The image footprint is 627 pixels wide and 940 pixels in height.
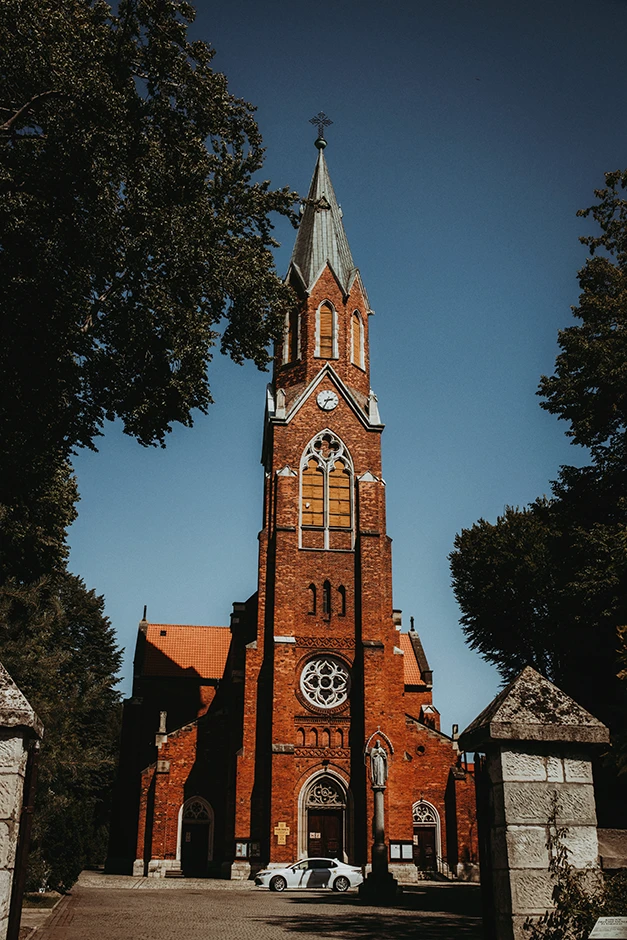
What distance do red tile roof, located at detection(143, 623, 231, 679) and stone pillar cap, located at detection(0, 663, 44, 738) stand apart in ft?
121

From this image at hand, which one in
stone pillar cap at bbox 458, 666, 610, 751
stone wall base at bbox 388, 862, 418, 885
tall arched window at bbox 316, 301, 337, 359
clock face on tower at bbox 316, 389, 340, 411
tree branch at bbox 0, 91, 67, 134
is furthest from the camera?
tall arched window at bbox 316, 301, 337, 359

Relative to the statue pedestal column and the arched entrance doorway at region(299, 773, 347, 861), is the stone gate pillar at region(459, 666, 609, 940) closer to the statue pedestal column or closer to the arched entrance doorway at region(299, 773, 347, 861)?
the statue pedestal column

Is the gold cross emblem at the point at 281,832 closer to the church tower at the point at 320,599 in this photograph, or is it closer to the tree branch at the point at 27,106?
the church tower at the point at 320,599

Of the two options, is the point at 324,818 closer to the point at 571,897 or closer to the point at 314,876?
the point at 314,876

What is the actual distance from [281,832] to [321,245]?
83.8 feet

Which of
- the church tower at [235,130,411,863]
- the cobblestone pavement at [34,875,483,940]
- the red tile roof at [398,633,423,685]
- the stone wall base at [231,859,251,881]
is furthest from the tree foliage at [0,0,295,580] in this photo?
the red tile roof at [398,633,423,685]

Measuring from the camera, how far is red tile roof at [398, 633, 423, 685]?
42688 mm

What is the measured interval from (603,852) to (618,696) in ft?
53.6

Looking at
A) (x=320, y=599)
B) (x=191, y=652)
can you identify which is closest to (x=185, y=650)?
→ (x=191, y=652)

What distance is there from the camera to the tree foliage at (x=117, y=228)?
13070mm

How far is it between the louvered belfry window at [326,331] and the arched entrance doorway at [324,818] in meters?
17.6

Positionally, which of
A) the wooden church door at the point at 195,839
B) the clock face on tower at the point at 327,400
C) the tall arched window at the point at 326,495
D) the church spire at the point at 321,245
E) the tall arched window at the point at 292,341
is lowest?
the wooden church door at the point at 195,839

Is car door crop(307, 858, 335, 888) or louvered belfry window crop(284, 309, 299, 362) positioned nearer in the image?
car door crop(307, 858, 335, 888)

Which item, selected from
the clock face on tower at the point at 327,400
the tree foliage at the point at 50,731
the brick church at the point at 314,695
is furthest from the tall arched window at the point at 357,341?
the tree foliage at the point at 50,731
